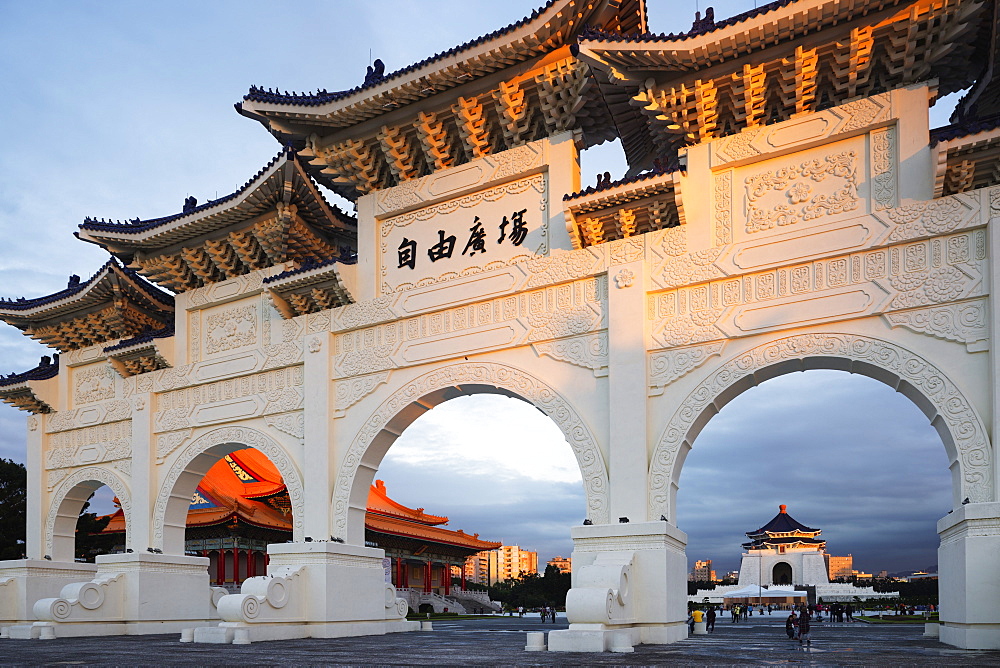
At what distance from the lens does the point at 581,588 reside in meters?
8.82

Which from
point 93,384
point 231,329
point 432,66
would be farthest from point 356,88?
point 93,384

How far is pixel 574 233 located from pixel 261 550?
17.4 metres

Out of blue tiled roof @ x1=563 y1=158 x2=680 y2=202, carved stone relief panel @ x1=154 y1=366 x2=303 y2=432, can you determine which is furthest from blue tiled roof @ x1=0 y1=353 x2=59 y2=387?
blue tiled roof @ x1=563 y1=158 x2=680 y2=202

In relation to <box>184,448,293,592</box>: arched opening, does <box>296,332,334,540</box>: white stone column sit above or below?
above

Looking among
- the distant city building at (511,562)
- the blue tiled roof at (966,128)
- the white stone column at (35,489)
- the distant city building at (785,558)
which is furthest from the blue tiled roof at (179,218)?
the distant city building at (511,562)

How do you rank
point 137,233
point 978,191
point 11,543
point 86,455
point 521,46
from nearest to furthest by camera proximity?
point 978,191, point 521,46, point 137,233, point 86,455, point 11,543

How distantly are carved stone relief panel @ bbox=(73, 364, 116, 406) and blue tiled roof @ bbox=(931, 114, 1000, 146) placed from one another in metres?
13.8

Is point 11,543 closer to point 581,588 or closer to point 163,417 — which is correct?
point 163,417

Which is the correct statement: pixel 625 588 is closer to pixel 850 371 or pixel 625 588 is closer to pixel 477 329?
pixel 850 371

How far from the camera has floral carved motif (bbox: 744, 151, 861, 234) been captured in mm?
9203

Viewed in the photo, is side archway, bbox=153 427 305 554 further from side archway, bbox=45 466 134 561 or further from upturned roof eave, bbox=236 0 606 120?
upturned roof eave, bbox=236 0 606 120

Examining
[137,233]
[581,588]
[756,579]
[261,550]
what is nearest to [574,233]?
[581,588]

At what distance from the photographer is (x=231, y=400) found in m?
13.4

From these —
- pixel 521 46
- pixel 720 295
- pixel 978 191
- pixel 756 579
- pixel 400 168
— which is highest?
pixel 521 46
